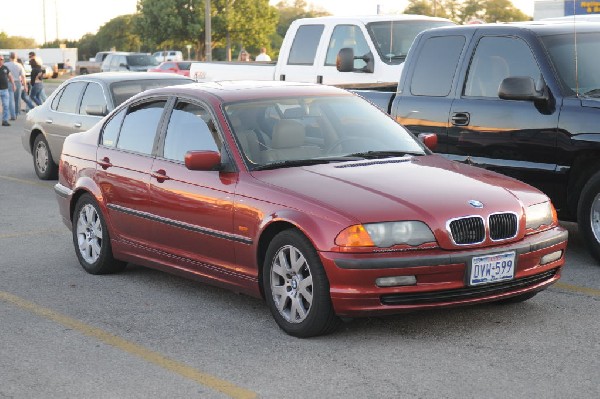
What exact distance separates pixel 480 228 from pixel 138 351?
2.08m

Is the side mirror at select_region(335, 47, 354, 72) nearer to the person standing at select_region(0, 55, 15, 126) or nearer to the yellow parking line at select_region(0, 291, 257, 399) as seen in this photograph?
the yellow parking line at select_region(0, 291, 257, 399)

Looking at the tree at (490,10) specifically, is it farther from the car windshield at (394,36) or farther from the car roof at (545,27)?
the car roof at (545,27)

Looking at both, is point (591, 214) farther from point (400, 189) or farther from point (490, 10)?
point (490, 10)

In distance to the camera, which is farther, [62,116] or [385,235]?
→ [62,116]

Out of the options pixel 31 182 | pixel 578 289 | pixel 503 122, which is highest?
pixel 503 122

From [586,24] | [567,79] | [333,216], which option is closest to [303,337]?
[333,216]

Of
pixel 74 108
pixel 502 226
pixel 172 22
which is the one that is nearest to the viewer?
pixel 502 226

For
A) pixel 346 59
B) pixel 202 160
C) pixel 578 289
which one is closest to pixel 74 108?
pixel 346 59

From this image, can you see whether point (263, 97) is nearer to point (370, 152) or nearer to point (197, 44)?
point (370, 152)

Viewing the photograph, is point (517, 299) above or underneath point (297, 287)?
underneath

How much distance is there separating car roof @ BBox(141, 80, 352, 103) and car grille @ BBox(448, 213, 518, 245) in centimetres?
192

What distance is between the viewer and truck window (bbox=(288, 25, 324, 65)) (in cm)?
1659

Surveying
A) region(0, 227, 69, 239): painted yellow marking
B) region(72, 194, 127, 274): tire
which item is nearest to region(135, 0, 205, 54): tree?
region(0, 227, 69, 239): painted yellow marking

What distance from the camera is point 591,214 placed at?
8.84 metres
